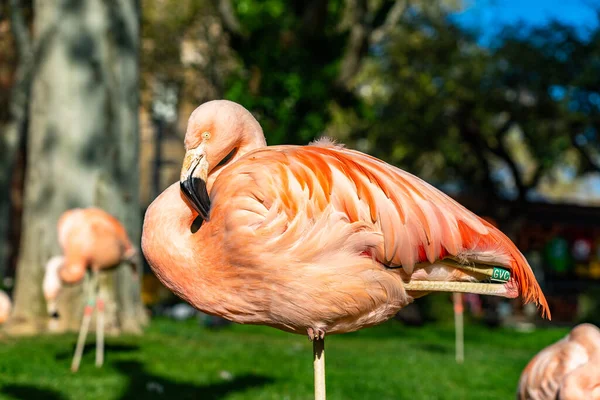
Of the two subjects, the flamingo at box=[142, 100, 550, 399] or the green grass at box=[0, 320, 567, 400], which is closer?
the flamingo at box=[142, 100, 550, 399]

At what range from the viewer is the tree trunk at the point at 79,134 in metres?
9.19

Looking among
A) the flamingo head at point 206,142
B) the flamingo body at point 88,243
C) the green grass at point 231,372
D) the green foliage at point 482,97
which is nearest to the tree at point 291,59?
the green foliage at point 482,97

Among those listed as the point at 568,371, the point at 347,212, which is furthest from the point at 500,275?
the point at 568,371

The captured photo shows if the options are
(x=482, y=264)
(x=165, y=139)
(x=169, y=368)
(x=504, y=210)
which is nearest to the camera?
(x=482, y=264)

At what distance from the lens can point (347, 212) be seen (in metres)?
3.04

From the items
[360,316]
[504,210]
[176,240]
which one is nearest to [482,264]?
[360,316]

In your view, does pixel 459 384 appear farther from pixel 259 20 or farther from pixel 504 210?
pixel 504 210

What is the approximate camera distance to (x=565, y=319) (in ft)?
70.7

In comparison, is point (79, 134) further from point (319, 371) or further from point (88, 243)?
point (319, 371)

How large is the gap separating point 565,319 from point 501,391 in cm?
1583

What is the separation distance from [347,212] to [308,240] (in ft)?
0.67

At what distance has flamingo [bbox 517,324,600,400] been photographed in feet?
12.6

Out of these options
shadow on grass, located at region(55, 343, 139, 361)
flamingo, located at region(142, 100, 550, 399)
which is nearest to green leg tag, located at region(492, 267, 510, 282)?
flamingo, located at region(142, 100, 550, 399)

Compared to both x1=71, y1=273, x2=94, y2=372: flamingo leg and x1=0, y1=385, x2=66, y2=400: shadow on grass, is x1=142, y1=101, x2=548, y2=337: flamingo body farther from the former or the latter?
x1=71, y1=273, x2=94, y2=372: flamingo leg
